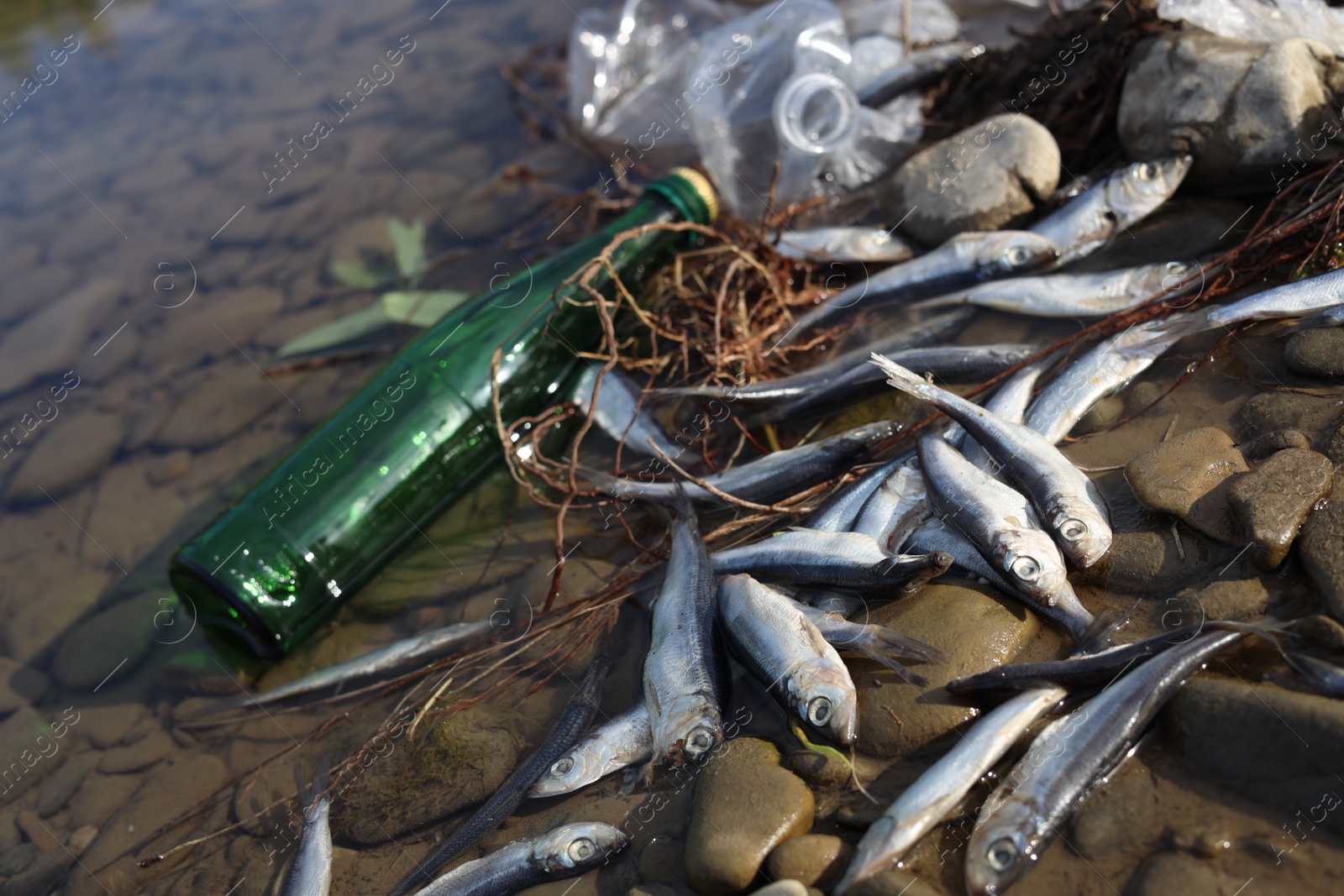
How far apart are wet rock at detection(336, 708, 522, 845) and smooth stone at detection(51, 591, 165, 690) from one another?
6.09 ft

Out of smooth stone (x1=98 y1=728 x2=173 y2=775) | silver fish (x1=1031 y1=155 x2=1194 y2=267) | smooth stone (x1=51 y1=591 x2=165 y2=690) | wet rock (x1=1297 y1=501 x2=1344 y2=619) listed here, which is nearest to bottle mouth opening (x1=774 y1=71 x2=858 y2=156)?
silver fish (x1=1031 y1=155 x2=1194 y2=267)

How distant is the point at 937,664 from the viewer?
286 cm

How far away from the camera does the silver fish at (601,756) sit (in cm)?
311

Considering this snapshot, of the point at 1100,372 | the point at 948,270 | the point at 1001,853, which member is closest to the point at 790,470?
the point at 1100,372

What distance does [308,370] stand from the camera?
573 cm

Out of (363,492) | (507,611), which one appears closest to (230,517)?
(363,492)

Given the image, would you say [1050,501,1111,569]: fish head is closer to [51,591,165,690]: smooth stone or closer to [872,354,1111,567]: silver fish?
[872,354,1111,567]: silver fish

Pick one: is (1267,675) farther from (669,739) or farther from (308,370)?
(308,370)

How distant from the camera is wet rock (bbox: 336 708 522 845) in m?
3.32

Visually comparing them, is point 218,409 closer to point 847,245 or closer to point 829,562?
point 847,245

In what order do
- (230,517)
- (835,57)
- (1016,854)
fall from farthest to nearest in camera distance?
(835,57)
(230,517)
(1016,854)

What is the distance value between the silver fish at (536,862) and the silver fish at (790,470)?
156cm

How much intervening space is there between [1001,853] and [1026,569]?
957 mm

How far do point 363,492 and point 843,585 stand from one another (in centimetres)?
244
